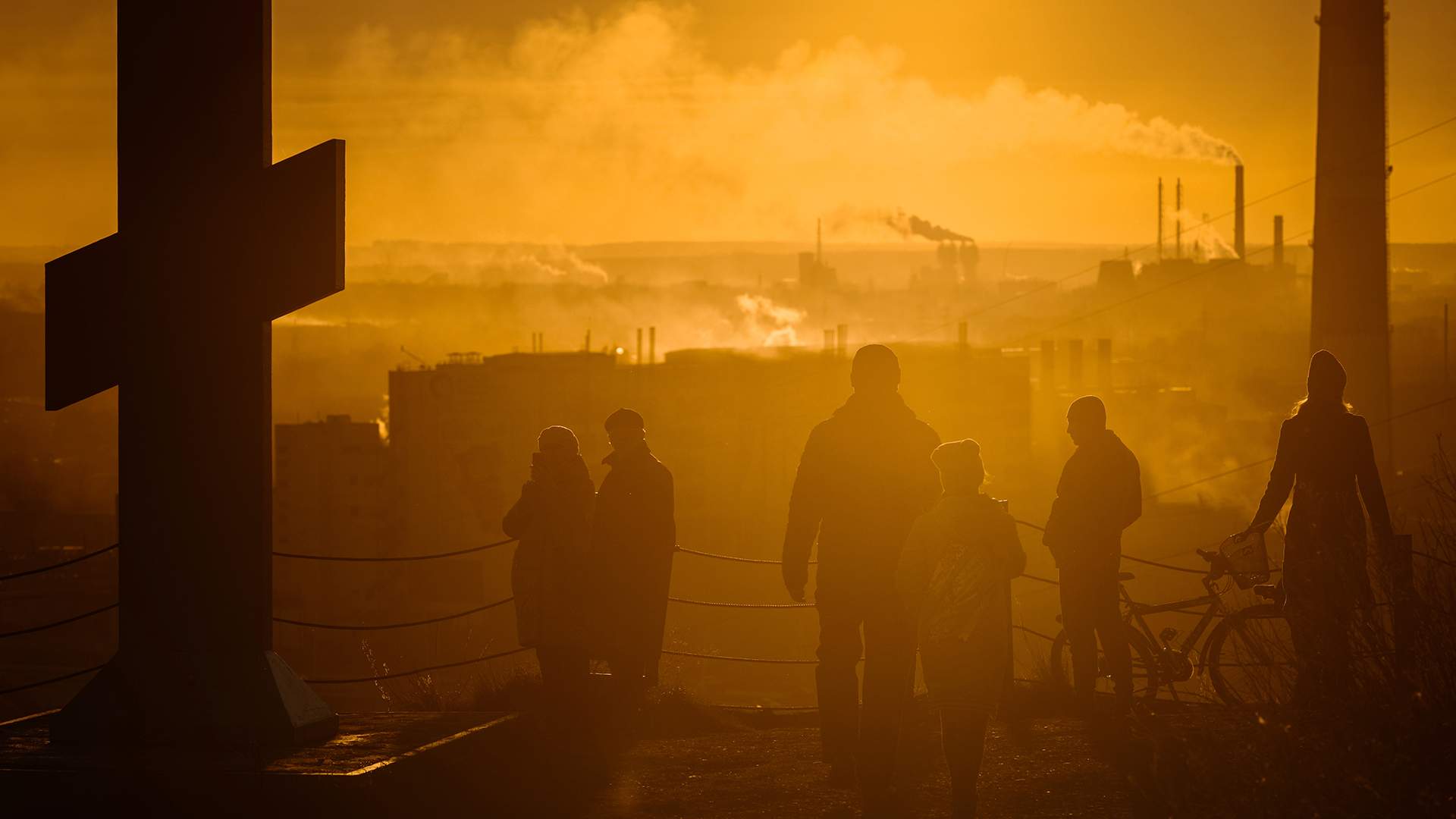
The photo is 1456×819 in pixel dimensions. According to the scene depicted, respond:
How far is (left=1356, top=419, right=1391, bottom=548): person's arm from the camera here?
7.52m

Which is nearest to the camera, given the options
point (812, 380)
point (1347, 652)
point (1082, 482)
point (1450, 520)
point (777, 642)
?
point (1347, 652)

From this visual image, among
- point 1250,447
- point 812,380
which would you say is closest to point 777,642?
point 812,380

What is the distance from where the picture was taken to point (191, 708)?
17.6ft

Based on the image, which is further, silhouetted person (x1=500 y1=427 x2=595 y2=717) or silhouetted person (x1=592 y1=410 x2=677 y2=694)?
silhouetted person (x1=592 y1=410 x2=677 y2=694)

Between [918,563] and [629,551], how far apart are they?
2.65 meters

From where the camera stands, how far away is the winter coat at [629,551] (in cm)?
841

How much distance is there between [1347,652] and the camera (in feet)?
20.2

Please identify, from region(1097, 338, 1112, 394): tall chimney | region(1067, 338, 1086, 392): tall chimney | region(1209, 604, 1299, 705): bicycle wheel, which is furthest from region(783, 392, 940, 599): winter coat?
region(1067, 338, 1086, 392): tall chimney

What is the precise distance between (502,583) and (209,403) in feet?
213

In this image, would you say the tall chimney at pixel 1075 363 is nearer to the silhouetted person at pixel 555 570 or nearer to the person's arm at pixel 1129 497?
the person's arm at pixel 1129 497

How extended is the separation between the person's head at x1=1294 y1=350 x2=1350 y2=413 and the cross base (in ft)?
16.8

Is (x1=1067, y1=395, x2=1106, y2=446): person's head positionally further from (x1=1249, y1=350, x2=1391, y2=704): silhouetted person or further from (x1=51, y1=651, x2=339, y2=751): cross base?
(x1=51, y1=651, x2=339, y2=751): cross base

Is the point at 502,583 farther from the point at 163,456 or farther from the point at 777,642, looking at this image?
the point at 163,456

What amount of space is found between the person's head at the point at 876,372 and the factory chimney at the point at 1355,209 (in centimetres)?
2322
